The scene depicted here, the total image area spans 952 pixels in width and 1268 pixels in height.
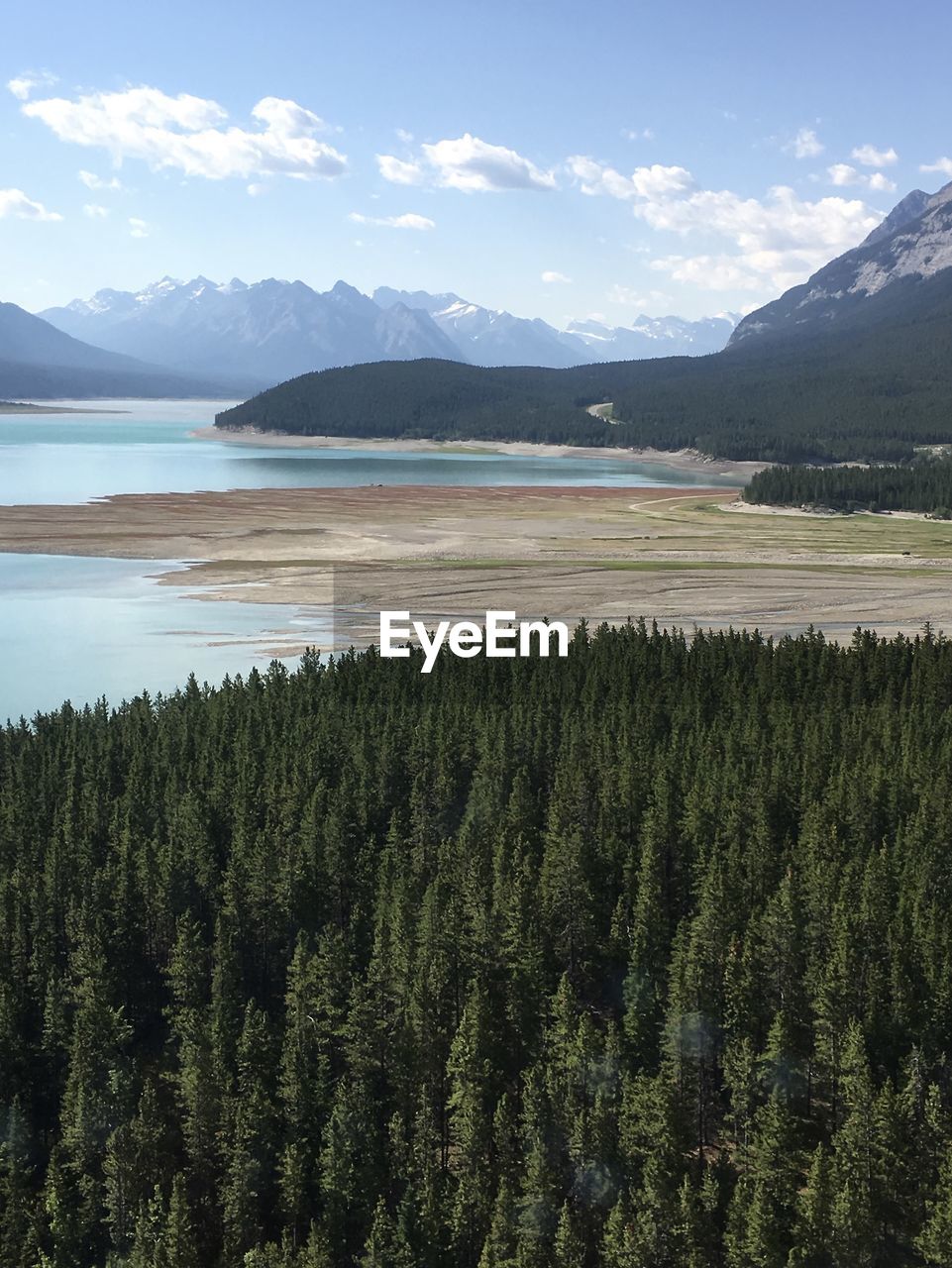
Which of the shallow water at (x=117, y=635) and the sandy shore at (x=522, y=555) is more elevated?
the sandy shore at (x=522, y=555)

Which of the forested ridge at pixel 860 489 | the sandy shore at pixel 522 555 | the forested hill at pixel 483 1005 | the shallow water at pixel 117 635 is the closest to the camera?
the forested hill at pixel 483 1005

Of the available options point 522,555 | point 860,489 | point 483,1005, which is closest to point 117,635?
point 522,555

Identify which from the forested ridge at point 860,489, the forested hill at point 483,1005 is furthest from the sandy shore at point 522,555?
the forested hill at point 483,1005

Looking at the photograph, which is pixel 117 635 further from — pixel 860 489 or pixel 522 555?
pixel 860 489

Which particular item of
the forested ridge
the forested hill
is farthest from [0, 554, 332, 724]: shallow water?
the forested ridge

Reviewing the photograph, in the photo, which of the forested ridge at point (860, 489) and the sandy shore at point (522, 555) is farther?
the forested ridge at point (860, 489)

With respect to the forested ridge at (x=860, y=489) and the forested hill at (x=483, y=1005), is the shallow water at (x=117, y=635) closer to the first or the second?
the forested hill at (x=483, y=1005)

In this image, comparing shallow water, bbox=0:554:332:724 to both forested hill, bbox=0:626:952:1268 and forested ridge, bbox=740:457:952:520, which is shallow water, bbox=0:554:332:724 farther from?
forested ridge, bbox=740:457:952:520
